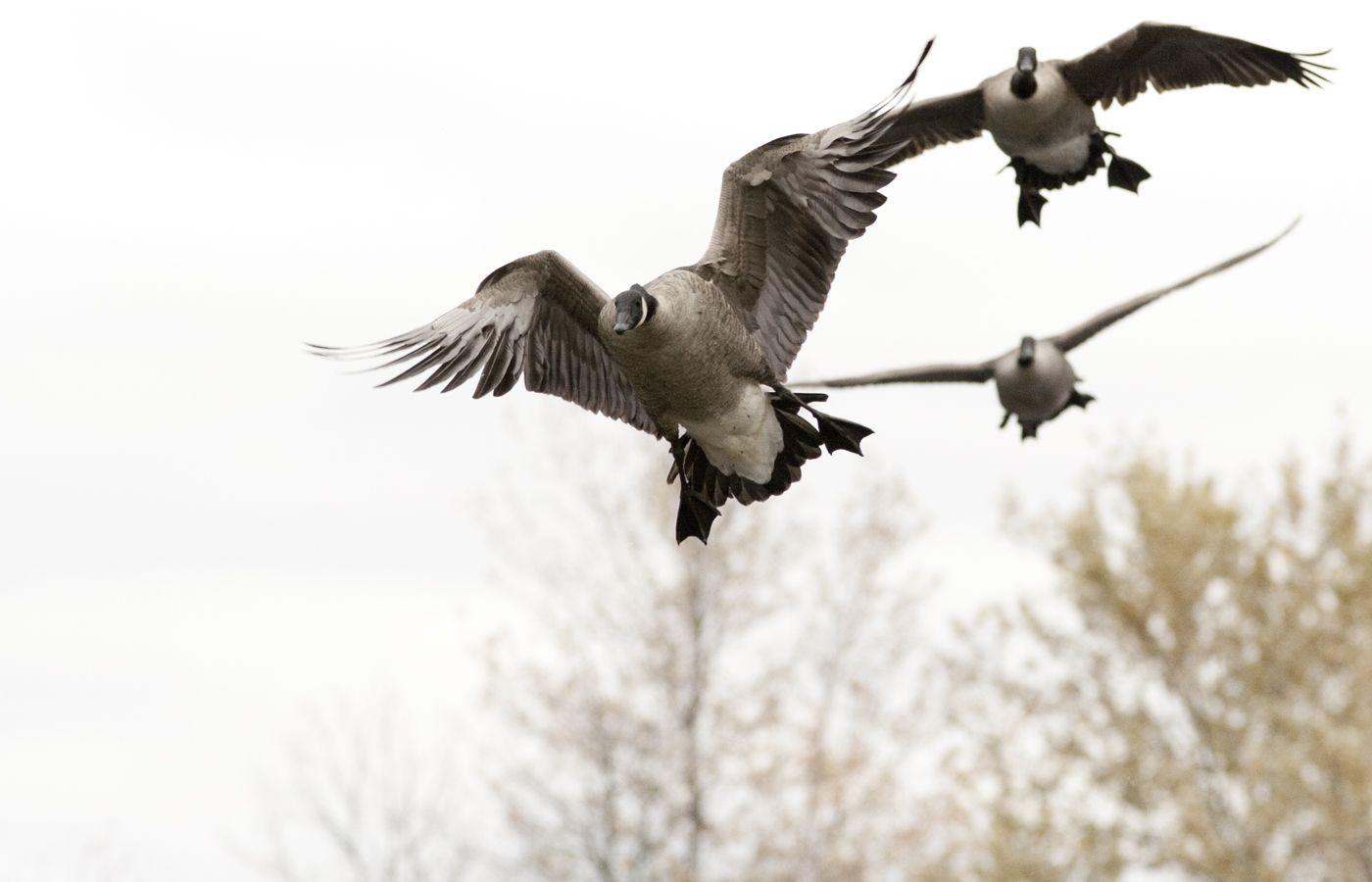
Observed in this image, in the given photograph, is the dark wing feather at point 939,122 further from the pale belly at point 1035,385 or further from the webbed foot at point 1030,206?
the pale belly at point 1035,385

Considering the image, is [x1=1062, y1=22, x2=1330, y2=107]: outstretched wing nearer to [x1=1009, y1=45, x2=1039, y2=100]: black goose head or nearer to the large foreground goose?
[x1=1009, y1=45, x2=1039, y2=100]: black goose head

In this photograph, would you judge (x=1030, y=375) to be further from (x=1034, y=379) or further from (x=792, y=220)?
(x=792, y=220)

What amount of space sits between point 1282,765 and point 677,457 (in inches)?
495

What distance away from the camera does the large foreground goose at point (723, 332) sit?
7.59 meters

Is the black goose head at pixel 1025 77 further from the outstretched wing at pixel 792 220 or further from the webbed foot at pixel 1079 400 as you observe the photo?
the webbed foot at pixel 1079 400

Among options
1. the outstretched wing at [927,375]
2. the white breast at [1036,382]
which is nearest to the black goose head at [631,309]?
the outstretched wing at [927,375]

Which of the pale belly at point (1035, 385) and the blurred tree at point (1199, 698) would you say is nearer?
the pale belly at point (1035, 385)

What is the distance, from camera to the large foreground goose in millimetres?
7590

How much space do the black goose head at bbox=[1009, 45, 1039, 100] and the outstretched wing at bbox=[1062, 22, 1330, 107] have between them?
461 millimetres

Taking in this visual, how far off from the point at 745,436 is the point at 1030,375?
3.93ft

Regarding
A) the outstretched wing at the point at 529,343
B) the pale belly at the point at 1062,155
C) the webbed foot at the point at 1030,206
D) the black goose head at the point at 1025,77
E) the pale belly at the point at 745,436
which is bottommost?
the pale belly at the point at 745,436

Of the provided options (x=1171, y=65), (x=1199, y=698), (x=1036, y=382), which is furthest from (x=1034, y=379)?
(x=1199, y=698)

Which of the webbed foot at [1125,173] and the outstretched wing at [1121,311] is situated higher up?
the webbed foot at [1125,173]

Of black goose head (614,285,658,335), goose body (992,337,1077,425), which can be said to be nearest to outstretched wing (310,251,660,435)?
black goose head (614,285,658,335)
